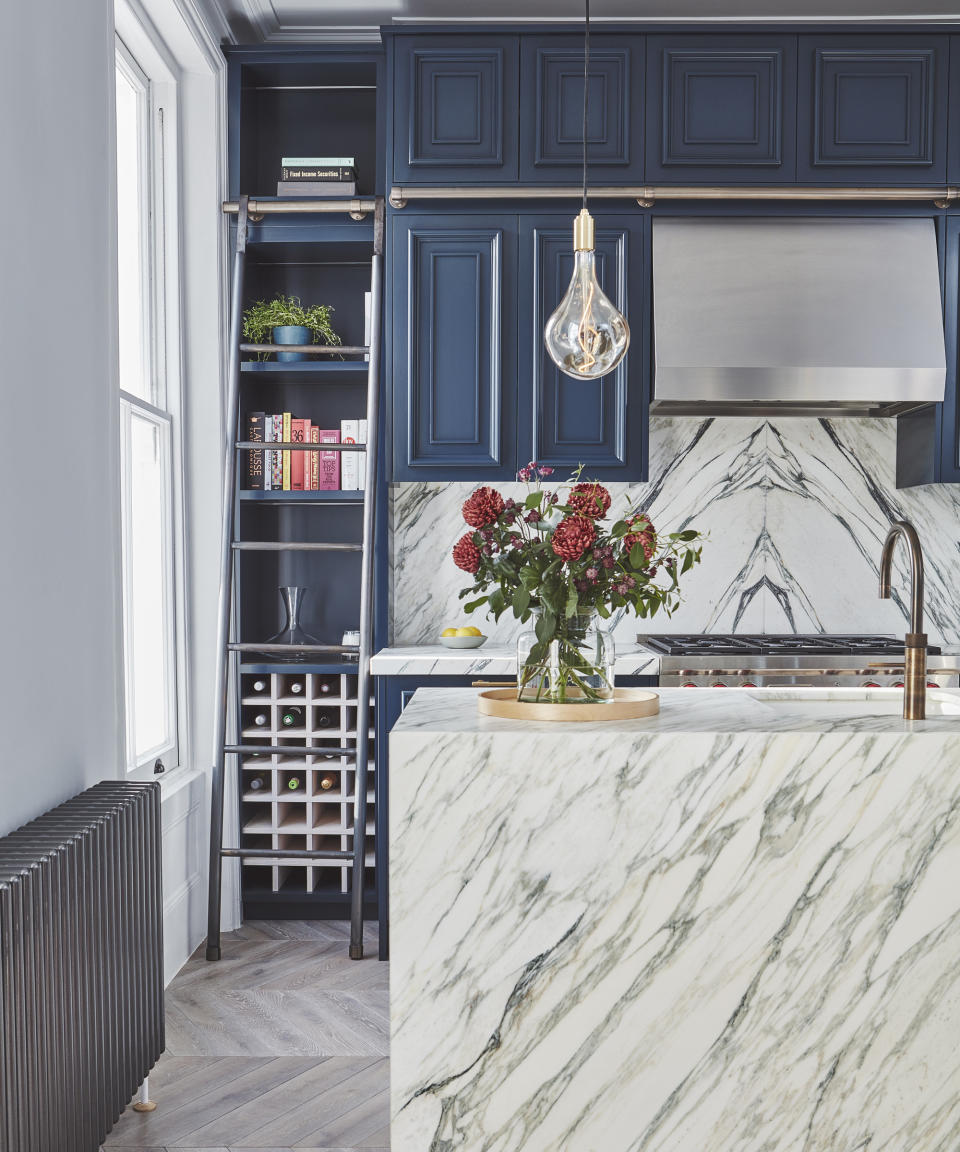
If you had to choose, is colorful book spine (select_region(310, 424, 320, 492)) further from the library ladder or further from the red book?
the library ladder

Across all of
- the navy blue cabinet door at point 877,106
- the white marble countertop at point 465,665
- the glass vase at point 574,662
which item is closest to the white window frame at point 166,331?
the white marble countertop at point 465,665

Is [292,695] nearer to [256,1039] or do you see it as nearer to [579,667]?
[256,1039]

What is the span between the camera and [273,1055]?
2.64 metres

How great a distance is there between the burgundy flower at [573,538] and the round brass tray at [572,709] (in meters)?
0.26

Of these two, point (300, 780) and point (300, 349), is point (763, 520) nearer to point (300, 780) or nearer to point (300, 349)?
point (300, 349)

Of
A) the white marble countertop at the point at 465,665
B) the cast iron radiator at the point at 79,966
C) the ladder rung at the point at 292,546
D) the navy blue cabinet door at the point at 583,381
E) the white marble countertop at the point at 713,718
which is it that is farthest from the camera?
the navy blue cabinet door at the point at 583,381

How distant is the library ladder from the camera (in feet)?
11.0

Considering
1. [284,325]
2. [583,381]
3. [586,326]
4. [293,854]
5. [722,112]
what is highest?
[722,112]

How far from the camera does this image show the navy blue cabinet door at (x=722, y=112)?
346 centimetres

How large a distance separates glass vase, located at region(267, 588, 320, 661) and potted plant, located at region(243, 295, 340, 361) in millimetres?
822

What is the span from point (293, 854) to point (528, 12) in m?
3.02

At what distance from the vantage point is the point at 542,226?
351 centimetres

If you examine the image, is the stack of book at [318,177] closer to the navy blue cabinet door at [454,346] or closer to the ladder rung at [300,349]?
the navy blue cabinet door at [454,346]

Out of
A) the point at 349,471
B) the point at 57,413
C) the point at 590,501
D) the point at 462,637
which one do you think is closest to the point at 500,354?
the point at 349,471
